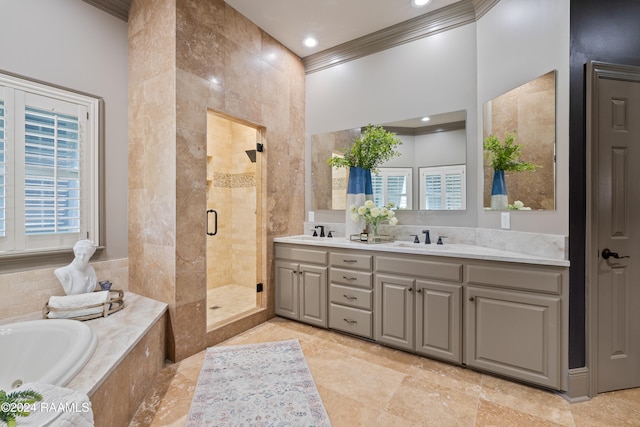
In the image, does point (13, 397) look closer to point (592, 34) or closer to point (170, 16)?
point (170, 16)

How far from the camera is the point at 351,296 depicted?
2.83 metres

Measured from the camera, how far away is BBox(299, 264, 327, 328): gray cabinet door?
9.86ft

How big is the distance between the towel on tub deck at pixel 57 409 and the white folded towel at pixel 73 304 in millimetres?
1013

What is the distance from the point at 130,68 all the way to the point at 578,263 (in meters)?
3.95

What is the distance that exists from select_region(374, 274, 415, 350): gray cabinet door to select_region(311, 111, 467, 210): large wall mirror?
0.88m

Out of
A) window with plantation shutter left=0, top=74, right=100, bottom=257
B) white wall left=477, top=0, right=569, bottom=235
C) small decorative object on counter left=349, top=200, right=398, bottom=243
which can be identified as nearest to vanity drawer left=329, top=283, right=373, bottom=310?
small decorative object on counter left=349, top=200, right=398, bottom=243

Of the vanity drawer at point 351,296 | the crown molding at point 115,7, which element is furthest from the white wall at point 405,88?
the crown molding at point 115,7

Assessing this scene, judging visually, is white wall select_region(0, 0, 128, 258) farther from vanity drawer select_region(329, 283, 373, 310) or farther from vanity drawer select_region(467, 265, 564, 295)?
vanity drawer select_region(467, 265, 564, 295)

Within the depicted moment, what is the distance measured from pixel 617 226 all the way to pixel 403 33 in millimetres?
2547

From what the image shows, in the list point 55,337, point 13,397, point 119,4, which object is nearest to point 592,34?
point 13,397

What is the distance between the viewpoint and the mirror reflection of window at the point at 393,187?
10.1ft

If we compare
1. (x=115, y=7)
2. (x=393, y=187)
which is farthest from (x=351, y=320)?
(x=115, y=7)

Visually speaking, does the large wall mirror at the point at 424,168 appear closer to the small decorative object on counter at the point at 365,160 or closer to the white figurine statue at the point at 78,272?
the small decorative object on counter at the point at 365,160

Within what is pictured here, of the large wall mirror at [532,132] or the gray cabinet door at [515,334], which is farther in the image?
the large wall mirror at [532,132]
